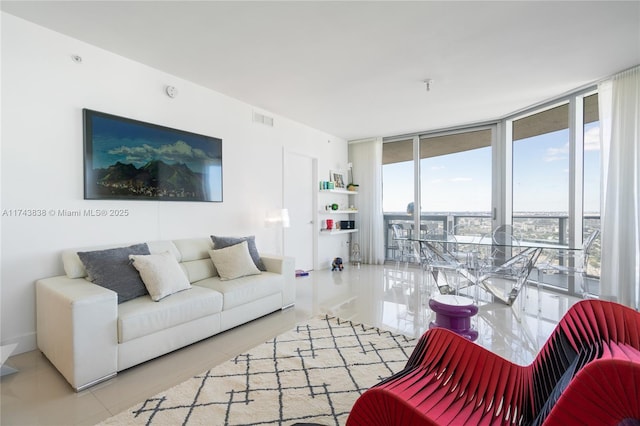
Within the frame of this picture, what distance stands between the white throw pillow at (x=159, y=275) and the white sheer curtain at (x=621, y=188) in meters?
4.59

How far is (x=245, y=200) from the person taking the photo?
4.25 metres

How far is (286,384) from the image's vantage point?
1935 millimetres

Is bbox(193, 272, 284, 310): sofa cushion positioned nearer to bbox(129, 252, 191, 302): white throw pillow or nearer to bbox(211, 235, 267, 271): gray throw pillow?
bbox(211, 235, 267, 271): gray throw pillow

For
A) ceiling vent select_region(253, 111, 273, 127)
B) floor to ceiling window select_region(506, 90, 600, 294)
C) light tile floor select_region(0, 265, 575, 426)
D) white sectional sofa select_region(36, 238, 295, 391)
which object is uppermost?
ceiling vent select_region(253, 111, 273, 127)

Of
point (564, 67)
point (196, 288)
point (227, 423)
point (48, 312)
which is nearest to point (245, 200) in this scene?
point (196, 288)

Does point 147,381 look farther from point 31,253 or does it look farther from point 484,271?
point 484,271

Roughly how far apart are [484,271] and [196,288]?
11.1ft

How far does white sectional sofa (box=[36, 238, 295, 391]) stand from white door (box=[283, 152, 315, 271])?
201 cm

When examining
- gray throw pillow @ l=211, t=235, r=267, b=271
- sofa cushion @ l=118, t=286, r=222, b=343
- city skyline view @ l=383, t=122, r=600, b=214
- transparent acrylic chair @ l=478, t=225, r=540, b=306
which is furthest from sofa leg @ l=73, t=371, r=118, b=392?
city skyline view @ l=383, t=122, r=600, b=214

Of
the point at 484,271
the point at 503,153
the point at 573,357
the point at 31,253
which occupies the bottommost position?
the point at 484,271

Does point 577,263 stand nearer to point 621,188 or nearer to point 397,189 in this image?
point 621,188

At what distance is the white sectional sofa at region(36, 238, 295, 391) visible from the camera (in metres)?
1.88

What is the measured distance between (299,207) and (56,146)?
344cm

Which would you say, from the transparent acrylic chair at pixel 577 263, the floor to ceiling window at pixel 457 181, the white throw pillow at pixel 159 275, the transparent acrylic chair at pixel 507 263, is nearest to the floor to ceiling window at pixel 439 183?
the floor to ceiling window at pixel 457 181
